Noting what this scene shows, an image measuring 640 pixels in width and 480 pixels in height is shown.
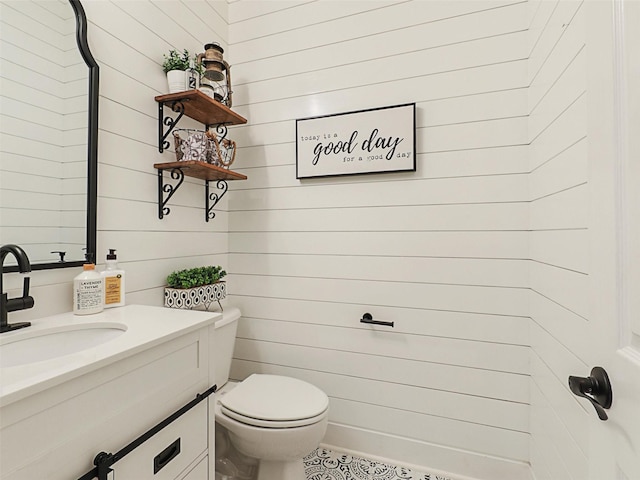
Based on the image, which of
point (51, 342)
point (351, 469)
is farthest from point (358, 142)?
point (351, 469)

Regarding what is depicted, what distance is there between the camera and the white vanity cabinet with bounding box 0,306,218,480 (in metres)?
0.60

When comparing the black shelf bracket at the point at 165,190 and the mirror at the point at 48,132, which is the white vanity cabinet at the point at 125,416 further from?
the black shelf bracket at the point at 165,190

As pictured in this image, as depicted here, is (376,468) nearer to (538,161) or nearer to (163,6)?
(538,161)

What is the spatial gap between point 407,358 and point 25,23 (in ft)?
6.27

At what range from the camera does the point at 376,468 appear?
1.66 meters

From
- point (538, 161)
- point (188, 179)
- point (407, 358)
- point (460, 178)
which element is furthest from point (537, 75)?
point (188, 179)

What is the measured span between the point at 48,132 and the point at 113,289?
547 millimetres

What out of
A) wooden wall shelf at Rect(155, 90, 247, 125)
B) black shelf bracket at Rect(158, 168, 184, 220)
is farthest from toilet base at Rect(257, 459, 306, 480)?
wooden wall shelf at Rect(155, 90, 247, 125)

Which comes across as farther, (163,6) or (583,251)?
(163,6)

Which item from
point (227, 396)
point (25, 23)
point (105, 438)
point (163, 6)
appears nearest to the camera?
point (105, 438)

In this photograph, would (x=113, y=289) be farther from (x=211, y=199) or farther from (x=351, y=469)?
(x=351, y=469)

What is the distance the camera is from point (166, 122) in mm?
1568

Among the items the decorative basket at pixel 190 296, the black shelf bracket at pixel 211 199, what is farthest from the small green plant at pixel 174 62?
the decorative basket at pixel 190 296

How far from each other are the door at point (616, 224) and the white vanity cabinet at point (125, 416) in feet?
3.12
